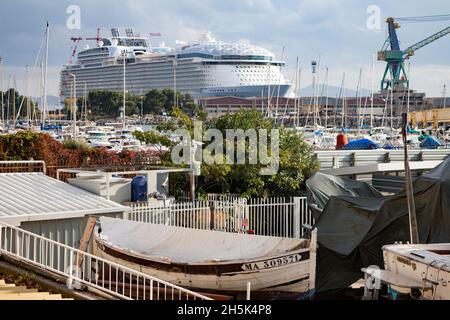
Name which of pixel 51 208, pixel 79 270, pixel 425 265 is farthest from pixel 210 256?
pixel 425 265

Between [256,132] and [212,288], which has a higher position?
[256,132]

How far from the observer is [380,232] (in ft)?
47.4

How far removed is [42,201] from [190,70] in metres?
123

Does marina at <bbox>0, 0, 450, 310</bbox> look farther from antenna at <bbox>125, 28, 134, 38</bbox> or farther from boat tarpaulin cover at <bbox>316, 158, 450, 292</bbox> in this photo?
antenna at <bbox>125, 28, 134, 38</bbox>

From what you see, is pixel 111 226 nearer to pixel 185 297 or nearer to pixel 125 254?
pixel 125 254

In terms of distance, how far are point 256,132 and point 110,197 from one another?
5883mm

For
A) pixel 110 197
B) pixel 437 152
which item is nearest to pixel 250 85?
pixel 437 152

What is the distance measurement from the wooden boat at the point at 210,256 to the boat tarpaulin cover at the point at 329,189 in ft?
16.1

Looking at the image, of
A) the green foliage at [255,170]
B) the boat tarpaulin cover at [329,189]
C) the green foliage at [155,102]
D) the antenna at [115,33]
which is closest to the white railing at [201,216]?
the boat tarpaulin cover at [329,189]

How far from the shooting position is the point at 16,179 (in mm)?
17297

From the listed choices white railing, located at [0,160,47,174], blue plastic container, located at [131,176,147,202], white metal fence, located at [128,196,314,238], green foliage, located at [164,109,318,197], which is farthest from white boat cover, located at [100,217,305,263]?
white railing, located at [0,160,47,174]

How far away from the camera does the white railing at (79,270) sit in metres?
11.4

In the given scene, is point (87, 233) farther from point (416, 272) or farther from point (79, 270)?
point (416, 272)

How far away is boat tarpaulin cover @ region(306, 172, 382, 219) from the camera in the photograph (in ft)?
59.5
